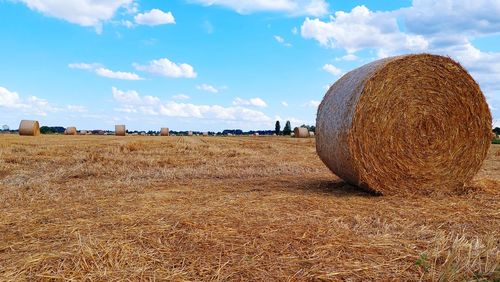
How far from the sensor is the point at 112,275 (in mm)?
3234

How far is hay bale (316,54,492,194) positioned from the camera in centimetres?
707

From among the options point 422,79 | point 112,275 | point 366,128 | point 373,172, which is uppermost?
point 422,79

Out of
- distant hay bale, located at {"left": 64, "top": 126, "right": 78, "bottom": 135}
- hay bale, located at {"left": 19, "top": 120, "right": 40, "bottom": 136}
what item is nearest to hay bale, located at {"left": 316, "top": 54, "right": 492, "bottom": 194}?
hay bale, located at {"left": 19, "top": 120, "right": 40, "bottom": 136}

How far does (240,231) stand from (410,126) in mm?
4186

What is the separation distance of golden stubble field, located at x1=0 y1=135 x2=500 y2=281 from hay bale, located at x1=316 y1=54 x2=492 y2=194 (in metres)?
0.41

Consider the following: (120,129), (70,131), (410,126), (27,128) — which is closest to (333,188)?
(410,126)

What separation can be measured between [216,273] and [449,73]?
19.2ft

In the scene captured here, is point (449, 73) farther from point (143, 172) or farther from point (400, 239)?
point (143, 172)

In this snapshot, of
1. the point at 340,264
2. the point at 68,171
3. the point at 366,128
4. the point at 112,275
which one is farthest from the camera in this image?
the point at 68,171

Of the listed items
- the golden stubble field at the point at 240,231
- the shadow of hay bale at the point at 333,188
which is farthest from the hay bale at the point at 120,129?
the shadow of hay bale at the point at 333,188

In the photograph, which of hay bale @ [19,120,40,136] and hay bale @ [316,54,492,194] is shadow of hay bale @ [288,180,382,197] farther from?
hay bale @ [19,120,40,136]

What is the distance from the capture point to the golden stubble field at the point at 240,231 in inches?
132

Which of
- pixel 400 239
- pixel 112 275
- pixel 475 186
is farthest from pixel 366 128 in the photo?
pixel 112 275

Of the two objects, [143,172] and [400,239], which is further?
[143,172]
